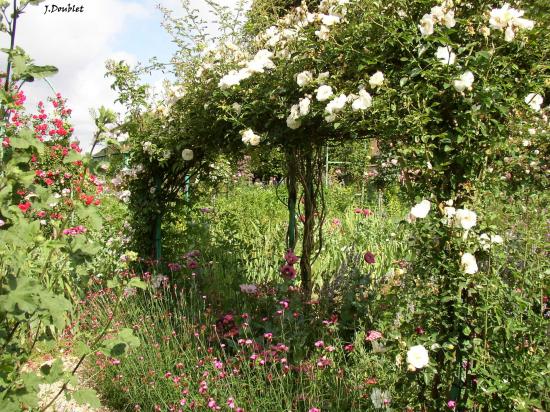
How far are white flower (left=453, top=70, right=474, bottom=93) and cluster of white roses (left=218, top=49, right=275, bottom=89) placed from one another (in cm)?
124

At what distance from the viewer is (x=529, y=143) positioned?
273cm

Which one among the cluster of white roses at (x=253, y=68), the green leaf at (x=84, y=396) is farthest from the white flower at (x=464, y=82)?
the green leaf at (x=84, y=396)

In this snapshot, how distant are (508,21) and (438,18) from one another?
263 millimetres

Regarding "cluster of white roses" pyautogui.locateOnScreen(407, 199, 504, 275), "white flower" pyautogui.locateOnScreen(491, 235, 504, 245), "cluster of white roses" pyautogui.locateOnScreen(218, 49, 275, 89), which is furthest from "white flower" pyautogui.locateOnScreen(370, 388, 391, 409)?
"cluster of white roses" pyautogui.locateOnScreen(218, 49, 275, 89)

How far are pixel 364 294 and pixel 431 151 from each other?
177 centimetres

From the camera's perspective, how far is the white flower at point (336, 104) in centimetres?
237

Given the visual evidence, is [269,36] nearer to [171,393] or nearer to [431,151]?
[431,151]

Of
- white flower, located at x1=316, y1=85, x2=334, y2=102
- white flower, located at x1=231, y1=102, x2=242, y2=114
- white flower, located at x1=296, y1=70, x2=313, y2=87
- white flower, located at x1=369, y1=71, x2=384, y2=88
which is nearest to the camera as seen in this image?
white flower, located at x1=369, y1=71, x2=384, y2=88

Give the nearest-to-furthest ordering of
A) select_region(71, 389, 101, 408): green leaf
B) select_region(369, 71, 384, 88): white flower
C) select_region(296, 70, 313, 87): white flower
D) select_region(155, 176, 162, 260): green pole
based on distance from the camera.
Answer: select_region(71, 389, 101, 408): green leaf, select_region(369, 71, 384, 88): white flower, select_region(296, 70, 313, 87): white flower, select_region(155, 176, 162, 260): green pole

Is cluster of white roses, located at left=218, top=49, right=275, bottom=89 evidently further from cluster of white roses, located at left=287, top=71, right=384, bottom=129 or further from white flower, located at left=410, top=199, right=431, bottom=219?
white flower, located at left=410, top=199, right=431, bottom=219

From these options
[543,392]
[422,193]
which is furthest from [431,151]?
[543,392]

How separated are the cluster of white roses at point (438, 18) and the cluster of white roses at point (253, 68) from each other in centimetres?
109

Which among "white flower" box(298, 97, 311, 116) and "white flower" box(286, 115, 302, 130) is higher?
"white flower" box(298, 97, 311, 116)

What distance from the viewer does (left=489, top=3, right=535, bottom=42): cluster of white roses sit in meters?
2.01
